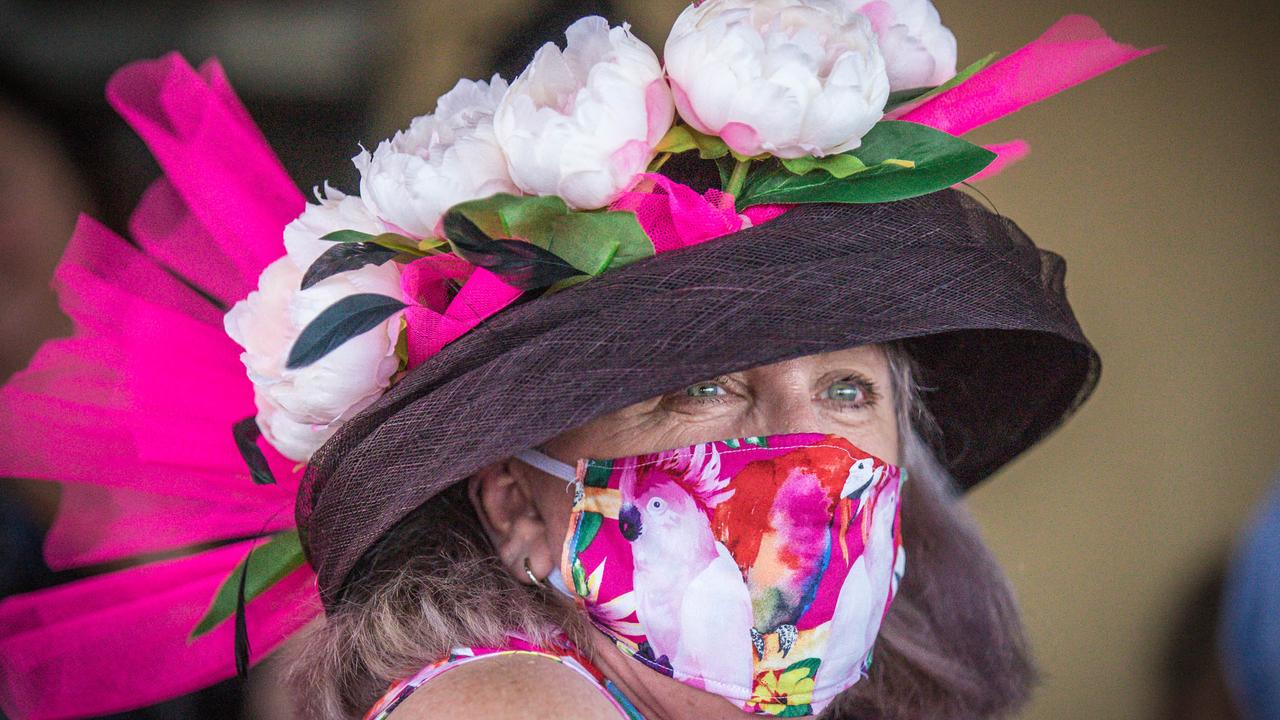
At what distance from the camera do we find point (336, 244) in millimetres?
1558

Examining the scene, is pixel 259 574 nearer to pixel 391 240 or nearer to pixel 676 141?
pixel 391 240

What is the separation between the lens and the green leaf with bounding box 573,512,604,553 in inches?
65.6

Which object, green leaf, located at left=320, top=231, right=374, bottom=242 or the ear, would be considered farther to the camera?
the ear

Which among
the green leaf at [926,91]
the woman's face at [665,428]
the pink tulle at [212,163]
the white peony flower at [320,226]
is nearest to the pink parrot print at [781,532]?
the woman's face at [665,428]

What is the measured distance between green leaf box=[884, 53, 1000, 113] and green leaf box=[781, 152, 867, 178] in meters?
0.17

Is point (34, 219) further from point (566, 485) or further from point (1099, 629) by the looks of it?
point (1099, 629)

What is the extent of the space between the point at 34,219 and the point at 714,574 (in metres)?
2.37

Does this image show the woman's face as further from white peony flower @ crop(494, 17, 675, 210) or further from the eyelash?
white peony flower @ crop(494, 17, 675, 210)

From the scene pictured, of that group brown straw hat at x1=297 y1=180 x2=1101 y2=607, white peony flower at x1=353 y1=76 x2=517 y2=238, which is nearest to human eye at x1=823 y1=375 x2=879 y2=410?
brown straw hat at x1=297 y1=180 x2=1101 y2=607

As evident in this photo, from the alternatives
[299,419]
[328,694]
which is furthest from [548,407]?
[328,694]

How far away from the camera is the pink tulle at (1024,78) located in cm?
→ 168

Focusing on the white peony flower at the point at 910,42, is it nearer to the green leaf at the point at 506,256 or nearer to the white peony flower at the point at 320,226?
the green leaf at the point at 506,256

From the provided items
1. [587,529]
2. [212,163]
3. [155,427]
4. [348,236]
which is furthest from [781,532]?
[212,163]

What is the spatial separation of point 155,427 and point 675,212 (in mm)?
1044
